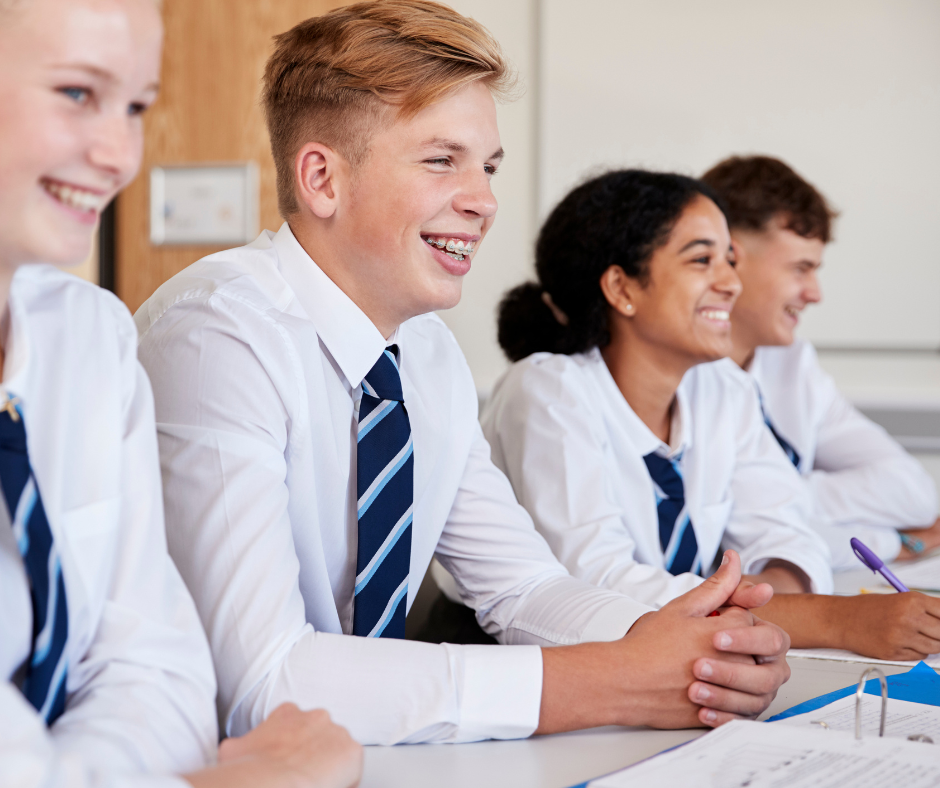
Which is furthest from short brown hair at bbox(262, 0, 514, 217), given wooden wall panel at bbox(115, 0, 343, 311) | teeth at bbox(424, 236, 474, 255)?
wooden wall panel at bbox(115, 0, 343, 311)

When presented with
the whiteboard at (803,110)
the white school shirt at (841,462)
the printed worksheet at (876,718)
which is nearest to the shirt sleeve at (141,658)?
the printed worksheet at (876,718)

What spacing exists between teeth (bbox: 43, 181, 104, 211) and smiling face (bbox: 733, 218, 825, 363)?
1.90 meters

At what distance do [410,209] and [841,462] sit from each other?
160 cm

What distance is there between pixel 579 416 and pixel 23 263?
106 cm

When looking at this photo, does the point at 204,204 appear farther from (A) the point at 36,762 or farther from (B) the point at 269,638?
(A) the point at 36,762

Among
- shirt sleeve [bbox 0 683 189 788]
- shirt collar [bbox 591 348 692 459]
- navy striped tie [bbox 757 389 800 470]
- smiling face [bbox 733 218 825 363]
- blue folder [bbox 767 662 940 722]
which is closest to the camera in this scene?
shirt sleeve [bbox 0 683 189 788]

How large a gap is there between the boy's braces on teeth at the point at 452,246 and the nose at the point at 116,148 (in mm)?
526

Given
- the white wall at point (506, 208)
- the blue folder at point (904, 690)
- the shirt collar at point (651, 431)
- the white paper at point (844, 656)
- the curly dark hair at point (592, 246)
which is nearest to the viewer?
the blue folder at point (904, 690)

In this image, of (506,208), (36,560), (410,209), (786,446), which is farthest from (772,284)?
(36,560)

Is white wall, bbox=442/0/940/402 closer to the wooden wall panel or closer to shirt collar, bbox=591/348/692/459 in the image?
the wooden wall panel

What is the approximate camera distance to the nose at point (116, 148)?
691mm

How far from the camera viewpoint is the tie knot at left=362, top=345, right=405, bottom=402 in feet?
3.77

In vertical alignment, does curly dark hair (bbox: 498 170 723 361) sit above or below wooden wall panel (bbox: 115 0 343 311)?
below

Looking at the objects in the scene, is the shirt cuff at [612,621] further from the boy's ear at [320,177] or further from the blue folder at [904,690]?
the boy's ear at [320,177]
